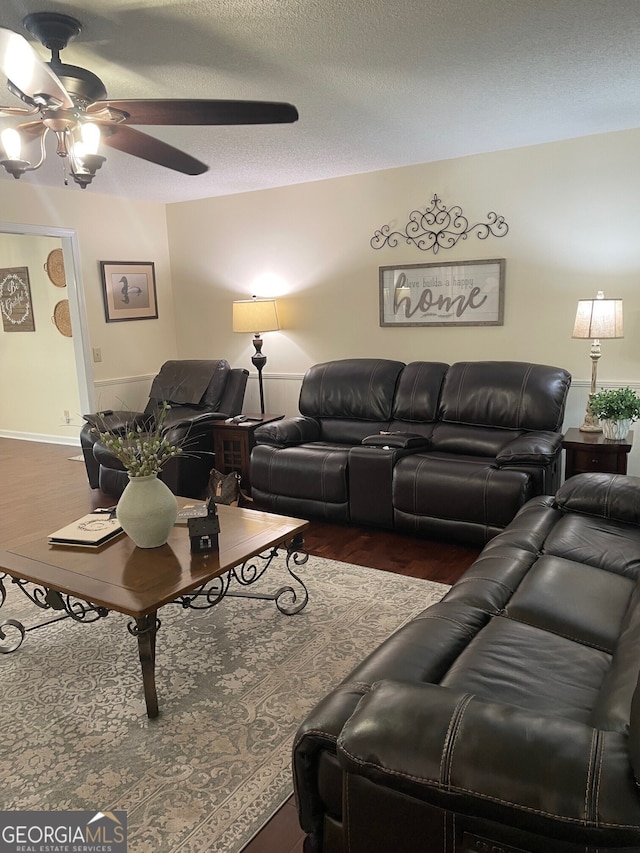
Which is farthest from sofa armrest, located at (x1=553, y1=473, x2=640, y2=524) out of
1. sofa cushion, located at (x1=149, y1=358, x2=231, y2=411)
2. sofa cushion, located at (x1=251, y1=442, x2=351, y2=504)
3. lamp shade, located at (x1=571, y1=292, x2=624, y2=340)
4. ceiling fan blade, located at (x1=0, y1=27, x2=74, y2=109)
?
sofa cushion, located at (x1=149, y1=358, x2=231, y2=411)

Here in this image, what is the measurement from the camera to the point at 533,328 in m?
4.28

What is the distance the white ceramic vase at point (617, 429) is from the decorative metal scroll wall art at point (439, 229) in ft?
5.10

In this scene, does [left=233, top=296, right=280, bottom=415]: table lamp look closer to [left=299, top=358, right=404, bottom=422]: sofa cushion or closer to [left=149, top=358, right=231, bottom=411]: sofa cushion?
[left=149, top=358, right=231, bottom=411]: sofa cushion

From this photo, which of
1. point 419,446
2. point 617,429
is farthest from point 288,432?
point 617,429

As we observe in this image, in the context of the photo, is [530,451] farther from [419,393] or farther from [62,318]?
[62,318]

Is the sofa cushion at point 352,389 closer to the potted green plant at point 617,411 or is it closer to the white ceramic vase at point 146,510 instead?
the potted green plant at point 617,411

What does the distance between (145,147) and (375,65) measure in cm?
102

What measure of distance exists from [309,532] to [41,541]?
1.71 metres

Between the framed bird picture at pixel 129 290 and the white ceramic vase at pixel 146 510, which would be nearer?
the white ceramic vase at pixel 146 510

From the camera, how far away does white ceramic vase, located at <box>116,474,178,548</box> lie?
2.42m

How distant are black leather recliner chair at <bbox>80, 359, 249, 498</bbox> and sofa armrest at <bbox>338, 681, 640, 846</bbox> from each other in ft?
10.6

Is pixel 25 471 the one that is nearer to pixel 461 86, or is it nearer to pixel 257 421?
pixel 257 421

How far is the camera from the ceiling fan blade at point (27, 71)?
5.32ft

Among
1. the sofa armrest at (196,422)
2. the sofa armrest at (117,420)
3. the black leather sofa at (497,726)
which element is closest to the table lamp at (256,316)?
the sofa armrest at (196,422)
